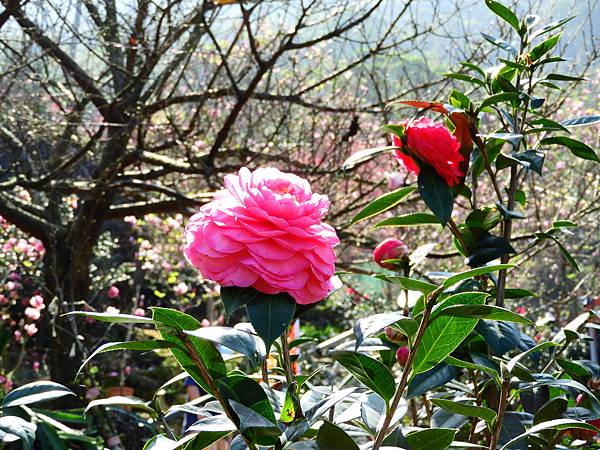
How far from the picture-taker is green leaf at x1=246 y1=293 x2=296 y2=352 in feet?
2.59

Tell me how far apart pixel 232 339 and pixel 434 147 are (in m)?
0.50

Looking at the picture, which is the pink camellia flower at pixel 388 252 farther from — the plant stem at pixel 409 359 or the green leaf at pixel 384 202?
the plant stem at pixel 409 359

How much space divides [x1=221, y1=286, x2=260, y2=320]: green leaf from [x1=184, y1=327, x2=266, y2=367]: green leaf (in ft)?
0.07

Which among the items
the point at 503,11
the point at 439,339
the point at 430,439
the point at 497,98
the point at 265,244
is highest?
the point at 503,11

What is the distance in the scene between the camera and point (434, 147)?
1.15 meters

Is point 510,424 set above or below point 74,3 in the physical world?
below

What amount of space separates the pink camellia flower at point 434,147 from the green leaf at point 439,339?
34 centimetres

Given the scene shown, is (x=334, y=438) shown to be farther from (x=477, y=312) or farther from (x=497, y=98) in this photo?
(x=497, y=98)

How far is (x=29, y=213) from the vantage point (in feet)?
12.5

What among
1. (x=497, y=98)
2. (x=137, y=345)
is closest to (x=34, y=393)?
(x=137, y=345)

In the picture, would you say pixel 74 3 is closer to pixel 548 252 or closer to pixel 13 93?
pixel 13 93

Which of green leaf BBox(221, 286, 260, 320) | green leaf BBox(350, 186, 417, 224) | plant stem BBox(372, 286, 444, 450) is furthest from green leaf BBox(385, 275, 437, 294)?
green leaf BBox(350, 186, 417, 224)

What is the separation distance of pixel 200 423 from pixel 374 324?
202mm

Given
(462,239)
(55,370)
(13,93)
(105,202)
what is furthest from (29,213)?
(462,239)
